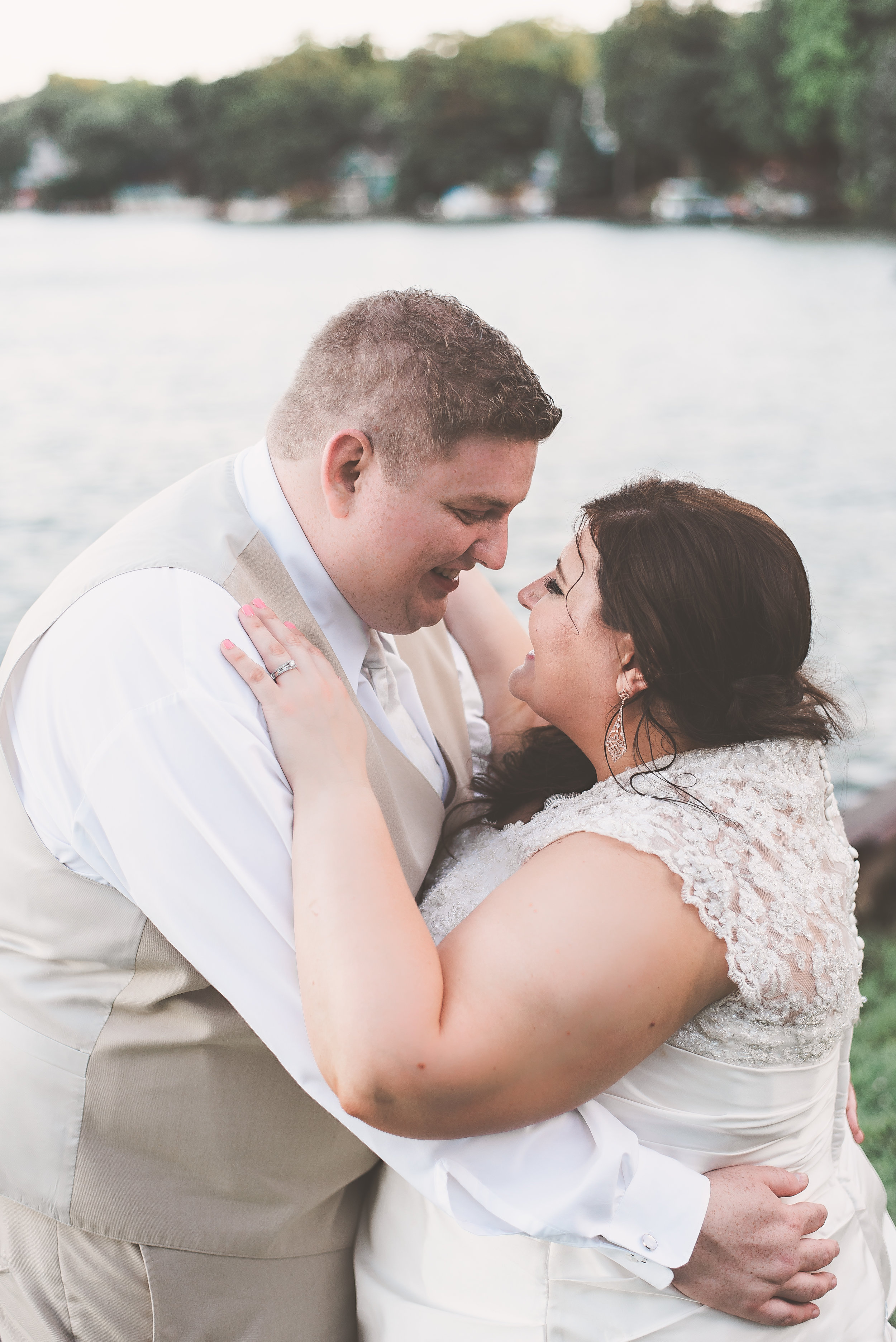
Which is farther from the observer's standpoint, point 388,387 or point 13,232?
point 13,232

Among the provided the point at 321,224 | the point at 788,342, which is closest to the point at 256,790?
the point at 788,342

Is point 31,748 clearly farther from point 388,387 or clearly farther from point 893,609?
point 893,609

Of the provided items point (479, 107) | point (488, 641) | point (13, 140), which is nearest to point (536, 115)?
point (479, 107)

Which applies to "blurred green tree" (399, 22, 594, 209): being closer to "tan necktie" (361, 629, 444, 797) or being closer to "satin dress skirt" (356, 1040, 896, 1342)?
"tan necktie" (361, 629, 444, 797)

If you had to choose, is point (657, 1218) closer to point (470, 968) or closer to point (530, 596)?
point (470, 968)

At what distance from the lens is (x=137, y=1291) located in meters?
1.86

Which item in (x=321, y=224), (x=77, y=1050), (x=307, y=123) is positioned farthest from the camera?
(x=307, y=123)

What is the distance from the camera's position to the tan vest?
1.77m

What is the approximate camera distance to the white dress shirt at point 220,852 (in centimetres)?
163

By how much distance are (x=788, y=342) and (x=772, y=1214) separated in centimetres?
2805

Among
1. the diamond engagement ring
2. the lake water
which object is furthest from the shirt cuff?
the lake water

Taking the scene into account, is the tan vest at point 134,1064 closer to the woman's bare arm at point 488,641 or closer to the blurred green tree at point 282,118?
the woman's bare arm at point 488,641

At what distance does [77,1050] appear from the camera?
178 cm

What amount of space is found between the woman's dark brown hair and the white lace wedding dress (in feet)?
0.19
